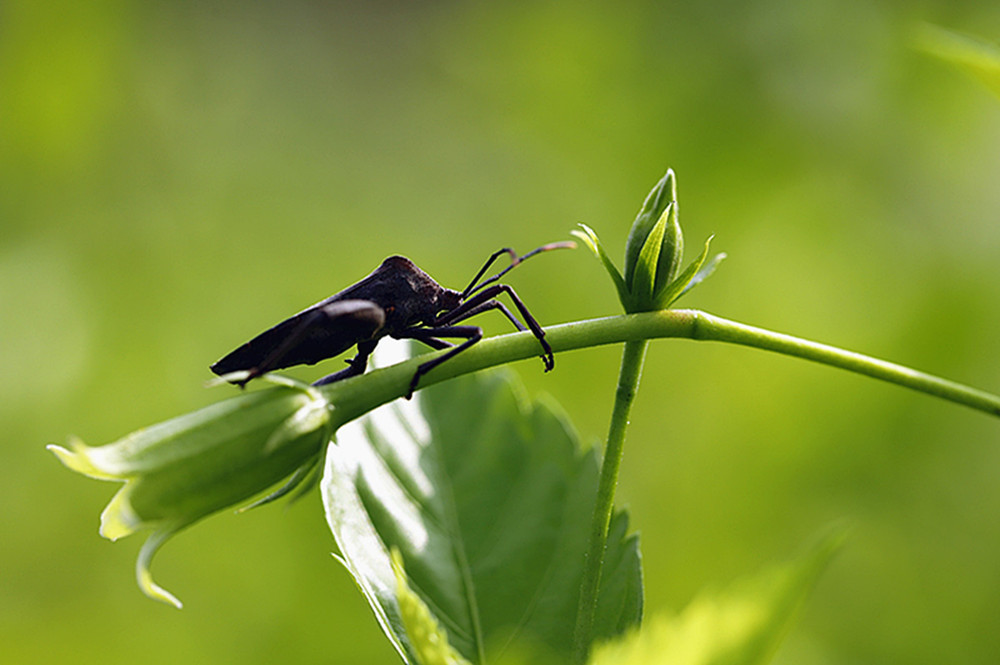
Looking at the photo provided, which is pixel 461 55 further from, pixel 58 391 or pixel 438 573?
pixel 438 573

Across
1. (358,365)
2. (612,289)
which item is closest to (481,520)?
(358,365)

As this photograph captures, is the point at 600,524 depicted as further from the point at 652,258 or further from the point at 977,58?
the point at 977,58

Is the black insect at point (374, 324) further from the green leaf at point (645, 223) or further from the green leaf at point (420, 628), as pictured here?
the green leaf at point (420, 628)

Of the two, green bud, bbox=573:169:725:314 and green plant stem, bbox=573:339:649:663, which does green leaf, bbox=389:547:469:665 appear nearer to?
green plant stem, bbox=573:339:649:663

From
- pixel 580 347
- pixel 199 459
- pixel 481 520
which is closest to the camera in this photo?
pixel 199 459

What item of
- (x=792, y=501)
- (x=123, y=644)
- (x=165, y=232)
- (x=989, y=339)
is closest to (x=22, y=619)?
(x=123, y=644)

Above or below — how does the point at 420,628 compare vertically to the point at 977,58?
below

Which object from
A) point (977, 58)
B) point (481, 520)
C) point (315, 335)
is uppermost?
point (977, 58)
